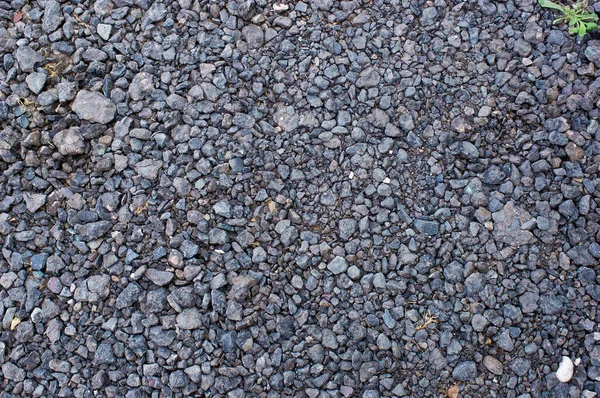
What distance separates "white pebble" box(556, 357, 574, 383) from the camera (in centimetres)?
307

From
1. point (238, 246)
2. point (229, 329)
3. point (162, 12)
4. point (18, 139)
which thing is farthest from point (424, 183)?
point (18, 139)

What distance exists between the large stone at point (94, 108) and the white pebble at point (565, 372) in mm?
2603

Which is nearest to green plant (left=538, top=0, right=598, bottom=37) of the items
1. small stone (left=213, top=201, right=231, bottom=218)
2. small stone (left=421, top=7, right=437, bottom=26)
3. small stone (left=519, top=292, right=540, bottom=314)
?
small stone (left=421, top=7, right=437, bottom=26)

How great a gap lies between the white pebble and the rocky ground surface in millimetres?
29

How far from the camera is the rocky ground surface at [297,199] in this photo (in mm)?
3115

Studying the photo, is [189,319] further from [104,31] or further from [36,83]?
[104,31]

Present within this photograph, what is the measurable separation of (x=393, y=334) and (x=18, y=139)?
Answer: 223cm

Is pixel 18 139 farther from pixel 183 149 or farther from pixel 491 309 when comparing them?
pixel 491 309

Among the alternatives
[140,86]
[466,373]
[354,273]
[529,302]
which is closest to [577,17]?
[529,302]

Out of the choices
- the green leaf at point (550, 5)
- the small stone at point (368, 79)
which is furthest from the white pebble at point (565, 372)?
the green leaf at point (550, 5)

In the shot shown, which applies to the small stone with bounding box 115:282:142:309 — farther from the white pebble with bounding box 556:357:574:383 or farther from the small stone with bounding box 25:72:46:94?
the white pebble with bounding box 556:357:574:383

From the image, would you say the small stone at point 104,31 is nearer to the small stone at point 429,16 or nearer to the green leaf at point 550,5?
the small stone at point 429,16

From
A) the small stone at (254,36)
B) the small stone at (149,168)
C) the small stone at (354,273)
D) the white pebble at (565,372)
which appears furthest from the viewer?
the small stone at (254,36)

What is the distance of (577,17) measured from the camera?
11.4 feet
